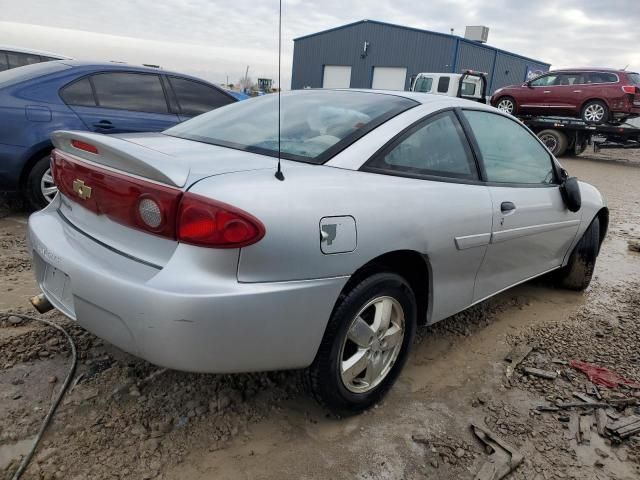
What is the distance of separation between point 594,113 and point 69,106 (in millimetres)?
13804

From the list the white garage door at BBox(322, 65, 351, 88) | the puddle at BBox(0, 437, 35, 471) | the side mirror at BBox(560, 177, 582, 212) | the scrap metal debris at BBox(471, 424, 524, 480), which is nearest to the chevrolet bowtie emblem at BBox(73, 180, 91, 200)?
the puddle at BBox(0, 437, 35, 471)

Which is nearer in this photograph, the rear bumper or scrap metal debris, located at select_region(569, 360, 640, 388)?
the rear bumper

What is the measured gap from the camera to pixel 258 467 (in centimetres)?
192

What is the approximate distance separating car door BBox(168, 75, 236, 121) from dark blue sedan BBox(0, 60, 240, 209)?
0.03ft

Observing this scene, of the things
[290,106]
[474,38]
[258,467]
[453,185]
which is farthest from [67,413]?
[474,38]

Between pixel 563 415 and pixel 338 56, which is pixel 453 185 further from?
pixel 338 56

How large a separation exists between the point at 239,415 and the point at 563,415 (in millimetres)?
1562

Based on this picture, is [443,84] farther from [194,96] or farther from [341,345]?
[341,345]

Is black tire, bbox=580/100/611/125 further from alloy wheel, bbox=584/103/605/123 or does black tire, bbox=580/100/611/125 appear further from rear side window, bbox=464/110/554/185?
rear side window, bbox=464/110/554/185

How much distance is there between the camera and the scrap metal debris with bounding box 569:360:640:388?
273 cm

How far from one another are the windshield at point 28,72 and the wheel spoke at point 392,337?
391 cm

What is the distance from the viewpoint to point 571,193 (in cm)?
334

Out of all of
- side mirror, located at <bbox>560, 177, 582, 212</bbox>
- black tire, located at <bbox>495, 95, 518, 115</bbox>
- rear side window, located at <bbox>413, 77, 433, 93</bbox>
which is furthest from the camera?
rear side window, located at <bbox>413, 77, 433, 93</bbox>

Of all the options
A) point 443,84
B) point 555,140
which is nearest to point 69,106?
point 555,140
